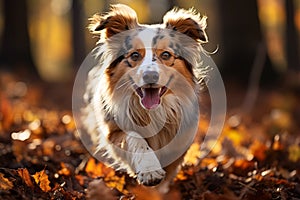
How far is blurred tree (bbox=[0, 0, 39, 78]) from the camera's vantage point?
736 inches

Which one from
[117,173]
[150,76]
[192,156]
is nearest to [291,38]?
[192,156]

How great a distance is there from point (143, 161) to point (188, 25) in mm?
1509

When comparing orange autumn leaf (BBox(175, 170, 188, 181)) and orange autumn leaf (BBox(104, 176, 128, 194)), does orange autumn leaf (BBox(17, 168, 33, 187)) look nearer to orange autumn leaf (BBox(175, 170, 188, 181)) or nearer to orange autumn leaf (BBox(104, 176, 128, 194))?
orange autumn leaf (BBox(104, 176, 128, 194))

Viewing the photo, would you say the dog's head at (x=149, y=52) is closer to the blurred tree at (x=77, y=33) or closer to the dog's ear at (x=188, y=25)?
the dog's ear at (x=188, y=25)

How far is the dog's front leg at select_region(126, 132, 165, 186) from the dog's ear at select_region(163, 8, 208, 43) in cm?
118

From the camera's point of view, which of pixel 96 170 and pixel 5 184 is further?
pixel 96 170

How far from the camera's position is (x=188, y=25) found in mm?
5750

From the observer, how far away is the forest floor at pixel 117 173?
4.55 meters

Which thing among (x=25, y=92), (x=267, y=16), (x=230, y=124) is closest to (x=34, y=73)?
(x=25, y=92)

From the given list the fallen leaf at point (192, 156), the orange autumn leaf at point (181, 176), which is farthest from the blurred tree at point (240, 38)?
the orange autumn leaf at point (181, 176)

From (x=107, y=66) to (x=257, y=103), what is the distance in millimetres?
8292

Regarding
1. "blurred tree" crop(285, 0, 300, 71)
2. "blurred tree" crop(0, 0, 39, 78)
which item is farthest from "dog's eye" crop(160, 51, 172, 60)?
"blurred tree" crop(285, 0, 300, 71)

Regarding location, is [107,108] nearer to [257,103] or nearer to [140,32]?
[140,32]

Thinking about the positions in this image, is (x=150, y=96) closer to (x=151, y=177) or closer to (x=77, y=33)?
(x=151, y=177)
